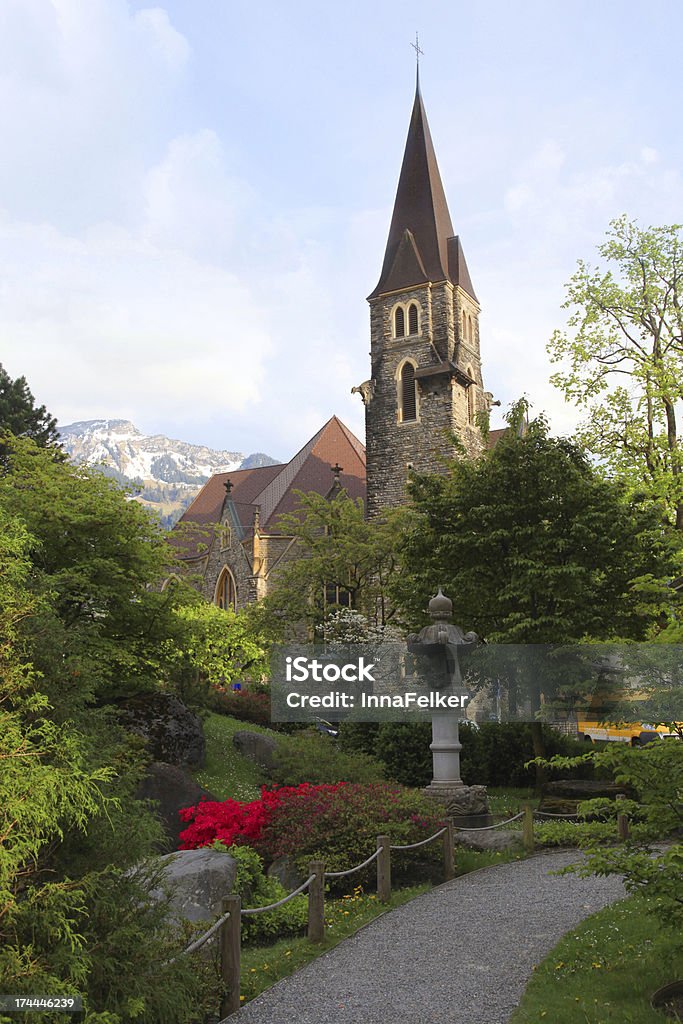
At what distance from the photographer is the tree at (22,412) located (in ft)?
133

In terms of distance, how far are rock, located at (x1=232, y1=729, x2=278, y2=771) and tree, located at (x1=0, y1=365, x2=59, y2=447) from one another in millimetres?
22787

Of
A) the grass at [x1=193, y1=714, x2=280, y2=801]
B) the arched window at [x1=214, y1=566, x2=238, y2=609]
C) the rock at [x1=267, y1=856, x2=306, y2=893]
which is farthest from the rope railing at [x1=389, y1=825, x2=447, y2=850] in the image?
the arched window at [x1=214, y1=566, x2=238, y2=609]

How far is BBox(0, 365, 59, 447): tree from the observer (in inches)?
1601

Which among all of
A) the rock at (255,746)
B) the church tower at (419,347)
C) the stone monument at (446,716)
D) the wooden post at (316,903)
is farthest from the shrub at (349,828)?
the church tower at (419,347)

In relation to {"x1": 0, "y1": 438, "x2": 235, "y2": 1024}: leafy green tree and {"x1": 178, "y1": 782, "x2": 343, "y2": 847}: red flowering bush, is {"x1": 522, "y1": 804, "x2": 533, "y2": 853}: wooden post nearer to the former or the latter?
{"x1": 178, "y1": 782, "x2": 343, "y2": 847}: red flowering bush

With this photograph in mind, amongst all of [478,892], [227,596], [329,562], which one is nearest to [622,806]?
[478,892]

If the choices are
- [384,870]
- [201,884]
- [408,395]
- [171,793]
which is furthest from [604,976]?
[408,395]

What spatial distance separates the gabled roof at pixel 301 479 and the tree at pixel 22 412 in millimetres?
9711

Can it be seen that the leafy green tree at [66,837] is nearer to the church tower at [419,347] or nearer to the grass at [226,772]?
the grass at [226,772]

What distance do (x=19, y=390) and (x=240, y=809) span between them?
3488cm

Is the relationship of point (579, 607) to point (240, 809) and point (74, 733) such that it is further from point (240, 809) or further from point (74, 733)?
point (74, 733)

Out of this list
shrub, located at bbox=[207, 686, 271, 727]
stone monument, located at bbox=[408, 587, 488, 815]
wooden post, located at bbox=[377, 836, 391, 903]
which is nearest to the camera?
wooden post, located at bbox=[377, 836, 391, 903]

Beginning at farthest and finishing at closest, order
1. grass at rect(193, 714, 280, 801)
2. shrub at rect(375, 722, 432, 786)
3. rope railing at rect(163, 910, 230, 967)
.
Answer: shrub at rect(375, 722, 432, 786)
grass at rect(193, 714, 280, 801)
rope railing at rect(163, 910, 230, 967)

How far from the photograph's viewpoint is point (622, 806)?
24.4 feet
